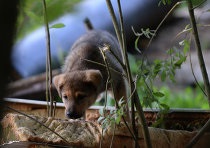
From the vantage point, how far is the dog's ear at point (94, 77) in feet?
12.4

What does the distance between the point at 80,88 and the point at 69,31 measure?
8.48ft

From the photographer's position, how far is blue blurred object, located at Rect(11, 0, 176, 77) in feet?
20.5

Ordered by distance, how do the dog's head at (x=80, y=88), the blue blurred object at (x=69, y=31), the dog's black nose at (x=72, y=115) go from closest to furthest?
1. the dog's black nose at (x=72, y=115)
2. the dog's head at (x=80, y=88)
3. the blue blurred object at (x=69, y=31)

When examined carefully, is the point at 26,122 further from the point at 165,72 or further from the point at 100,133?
the point at 165,72

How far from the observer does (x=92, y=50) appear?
13.2 ft

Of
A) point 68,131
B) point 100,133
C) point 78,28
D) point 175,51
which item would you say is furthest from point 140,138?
point 78,28

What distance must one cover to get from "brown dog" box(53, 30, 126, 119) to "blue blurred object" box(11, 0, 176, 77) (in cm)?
190

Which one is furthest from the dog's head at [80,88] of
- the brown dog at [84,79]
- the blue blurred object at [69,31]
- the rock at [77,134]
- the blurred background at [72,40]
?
the blue blurred object at [69,31]

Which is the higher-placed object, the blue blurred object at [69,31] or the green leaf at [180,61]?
the blue blurred object at [69,31]

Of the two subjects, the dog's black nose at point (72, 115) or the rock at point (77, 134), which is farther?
the dog's black nose at point (72, 115)

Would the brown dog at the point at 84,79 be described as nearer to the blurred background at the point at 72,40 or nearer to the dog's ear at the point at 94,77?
the dog's ear at the point at 94,77

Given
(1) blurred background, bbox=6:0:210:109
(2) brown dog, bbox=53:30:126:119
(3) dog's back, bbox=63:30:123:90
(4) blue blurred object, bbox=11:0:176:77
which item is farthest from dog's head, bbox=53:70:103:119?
(4) blue blurred object, bbox=11:0:176:77

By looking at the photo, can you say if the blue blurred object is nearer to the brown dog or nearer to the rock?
the brown dog

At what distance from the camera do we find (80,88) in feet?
12.6
